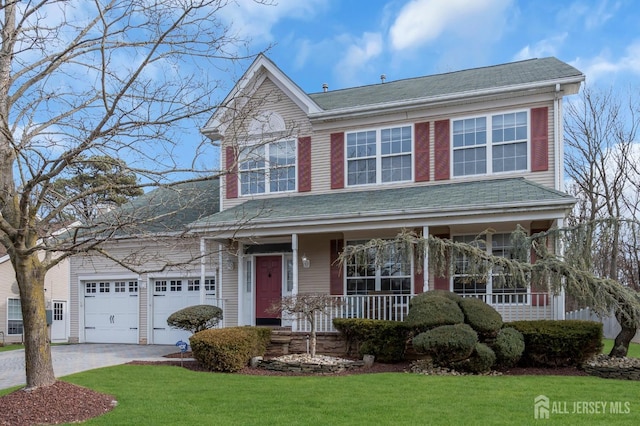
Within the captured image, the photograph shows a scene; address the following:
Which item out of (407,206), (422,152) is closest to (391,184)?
(422,152)

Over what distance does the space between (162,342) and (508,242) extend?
10.7m

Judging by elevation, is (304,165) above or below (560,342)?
above

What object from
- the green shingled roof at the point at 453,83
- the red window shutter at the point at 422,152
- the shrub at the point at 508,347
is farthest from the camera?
the red window shutter at the point at 422,152

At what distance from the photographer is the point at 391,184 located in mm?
15562

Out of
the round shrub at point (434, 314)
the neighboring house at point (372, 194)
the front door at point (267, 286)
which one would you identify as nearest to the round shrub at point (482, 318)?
the round shrub at point (434, 314)

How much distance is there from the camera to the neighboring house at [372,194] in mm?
13422

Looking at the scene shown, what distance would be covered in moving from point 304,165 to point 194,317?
5.23 m

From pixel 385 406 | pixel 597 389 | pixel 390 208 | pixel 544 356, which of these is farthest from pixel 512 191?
pixel 385 406

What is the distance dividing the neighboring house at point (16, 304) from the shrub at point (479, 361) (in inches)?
781

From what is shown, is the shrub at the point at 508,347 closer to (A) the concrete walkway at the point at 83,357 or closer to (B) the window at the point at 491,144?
(B) the window at the point at 491,144

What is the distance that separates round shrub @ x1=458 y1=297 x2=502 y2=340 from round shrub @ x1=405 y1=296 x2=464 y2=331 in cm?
16

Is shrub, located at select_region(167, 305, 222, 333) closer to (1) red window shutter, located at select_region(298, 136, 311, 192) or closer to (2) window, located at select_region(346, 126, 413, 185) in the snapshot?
(1) red window shutter, located at select_region(298, 136, 311, 192)

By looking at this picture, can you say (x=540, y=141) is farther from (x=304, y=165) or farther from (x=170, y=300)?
(x=170, y=300)

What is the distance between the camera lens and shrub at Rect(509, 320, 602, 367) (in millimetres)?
11086
